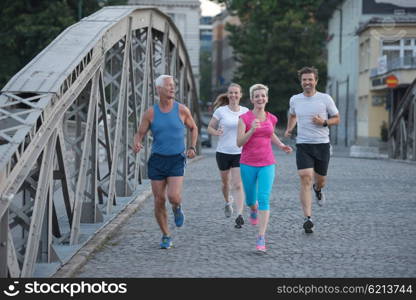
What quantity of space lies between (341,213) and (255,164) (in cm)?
320

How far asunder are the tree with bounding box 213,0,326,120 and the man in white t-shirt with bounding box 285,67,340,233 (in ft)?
186

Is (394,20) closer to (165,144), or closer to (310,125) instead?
(310,125)

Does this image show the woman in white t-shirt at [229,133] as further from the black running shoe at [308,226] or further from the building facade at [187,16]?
the building facade at [187,16]

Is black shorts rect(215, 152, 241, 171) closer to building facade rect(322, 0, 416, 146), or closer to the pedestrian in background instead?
the pedestrian in background

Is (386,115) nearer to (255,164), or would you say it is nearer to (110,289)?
(255,164)

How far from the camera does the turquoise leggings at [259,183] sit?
1023 cm

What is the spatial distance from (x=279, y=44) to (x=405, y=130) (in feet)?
125

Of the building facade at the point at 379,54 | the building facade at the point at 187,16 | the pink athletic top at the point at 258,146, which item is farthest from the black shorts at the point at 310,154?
the building facade at the point at 187,16

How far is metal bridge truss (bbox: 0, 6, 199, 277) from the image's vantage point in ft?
24.5

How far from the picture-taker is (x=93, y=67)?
1049cm

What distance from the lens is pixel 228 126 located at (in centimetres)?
1284

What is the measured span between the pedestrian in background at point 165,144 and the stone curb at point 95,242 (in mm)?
694

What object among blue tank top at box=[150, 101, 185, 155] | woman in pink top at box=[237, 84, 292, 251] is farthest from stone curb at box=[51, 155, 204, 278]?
woman in pink top at box=[237, 84, 292, 251]
